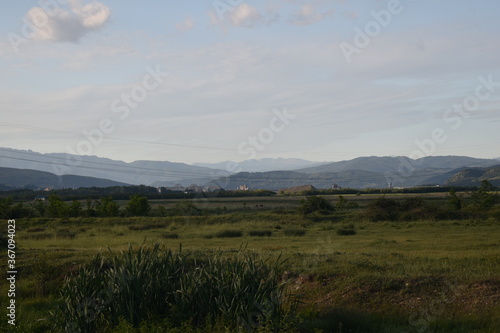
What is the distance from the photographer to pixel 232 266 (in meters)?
10.5

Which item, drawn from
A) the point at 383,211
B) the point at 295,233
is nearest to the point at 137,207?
the point at 383,211

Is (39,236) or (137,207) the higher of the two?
(137,207)

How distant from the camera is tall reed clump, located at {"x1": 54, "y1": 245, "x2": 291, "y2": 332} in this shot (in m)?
9.68

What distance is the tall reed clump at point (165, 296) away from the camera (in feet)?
31.8

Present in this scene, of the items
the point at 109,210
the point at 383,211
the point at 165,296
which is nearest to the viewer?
the point at 165,296

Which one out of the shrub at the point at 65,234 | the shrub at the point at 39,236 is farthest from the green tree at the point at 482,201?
the shrub at the point at 39,236

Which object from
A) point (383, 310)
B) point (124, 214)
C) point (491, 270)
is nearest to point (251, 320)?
point (383, 310)

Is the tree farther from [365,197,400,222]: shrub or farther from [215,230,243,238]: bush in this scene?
[365,197,400,222]: shrub

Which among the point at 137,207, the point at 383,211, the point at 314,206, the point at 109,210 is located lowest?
the point at 109,210

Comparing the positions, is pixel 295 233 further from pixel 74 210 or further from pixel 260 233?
pixel 74 210

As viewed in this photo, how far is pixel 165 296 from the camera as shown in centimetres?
1030

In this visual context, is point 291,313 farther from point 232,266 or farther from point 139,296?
point 139,296

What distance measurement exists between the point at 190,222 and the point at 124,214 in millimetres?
13838

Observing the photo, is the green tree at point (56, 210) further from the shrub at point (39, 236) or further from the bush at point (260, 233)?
the bush at point (260, 233)
